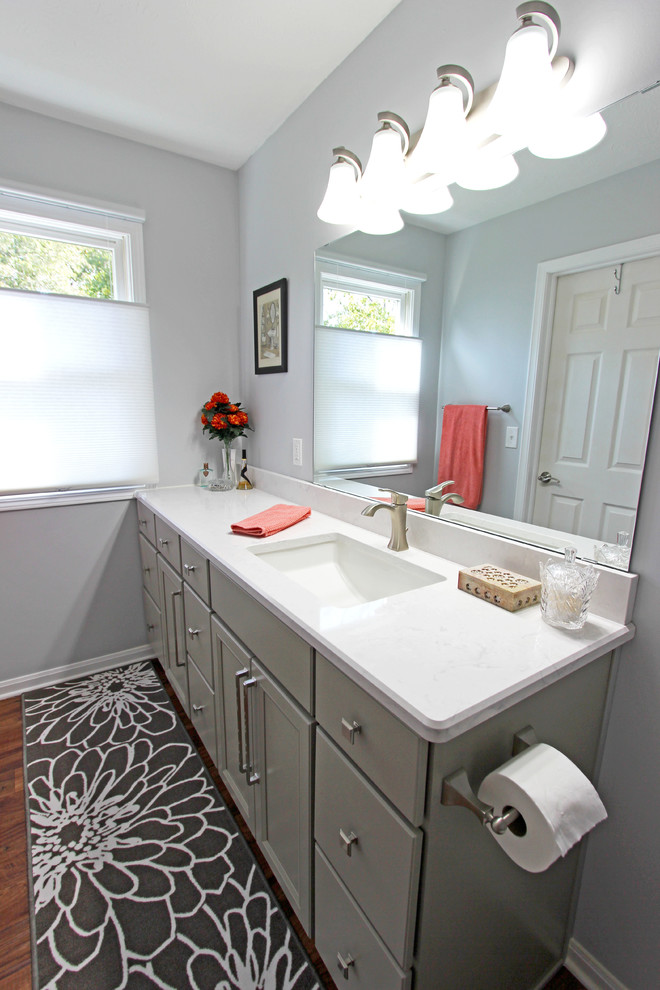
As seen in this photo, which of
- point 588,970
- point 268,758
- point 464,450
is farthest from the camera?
point 464,450

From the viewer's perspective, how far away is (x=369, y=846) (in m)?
0.84

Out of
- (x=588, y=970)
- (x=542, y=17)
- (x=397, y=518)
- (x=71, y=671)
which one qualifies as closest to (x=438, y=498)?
(x=397, y=518)

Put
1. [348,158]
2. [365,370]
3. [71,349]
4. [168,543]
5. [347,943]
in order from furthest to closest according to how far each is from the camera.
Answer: [71,349]
[168,543]
[365,370]
[348,158]
[347,943]

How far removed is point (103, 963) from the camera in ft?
3.72

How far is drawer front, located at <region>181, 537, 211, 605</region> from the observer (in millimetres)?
A: 1504

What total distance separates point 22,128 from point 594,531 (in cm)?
247

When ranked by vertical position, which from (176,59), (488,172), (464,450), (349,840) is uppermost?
(176,59)

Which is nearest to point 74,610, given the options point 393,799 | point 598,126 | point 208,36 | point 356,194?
point 393,799

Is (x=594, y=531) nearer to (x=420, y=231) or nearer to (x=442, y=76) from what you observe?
(x=420, y=231)

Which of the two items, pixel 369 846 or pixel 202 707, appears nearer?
pixel 369 846

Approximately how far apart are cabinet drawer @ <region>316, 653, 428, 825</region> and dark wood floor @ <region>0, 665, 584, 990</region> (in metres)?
0.71

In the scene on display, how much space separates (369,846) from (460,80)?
1.63m

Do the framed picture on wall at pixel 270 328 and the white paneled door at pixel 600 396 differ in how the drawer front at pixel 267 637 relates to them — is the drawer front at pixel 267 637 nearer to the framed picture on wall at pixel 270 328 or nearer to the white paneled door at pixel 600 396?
the white paneled door at pixel 600 396

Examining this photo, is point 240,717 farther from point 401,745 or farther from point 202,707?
point 401,745
